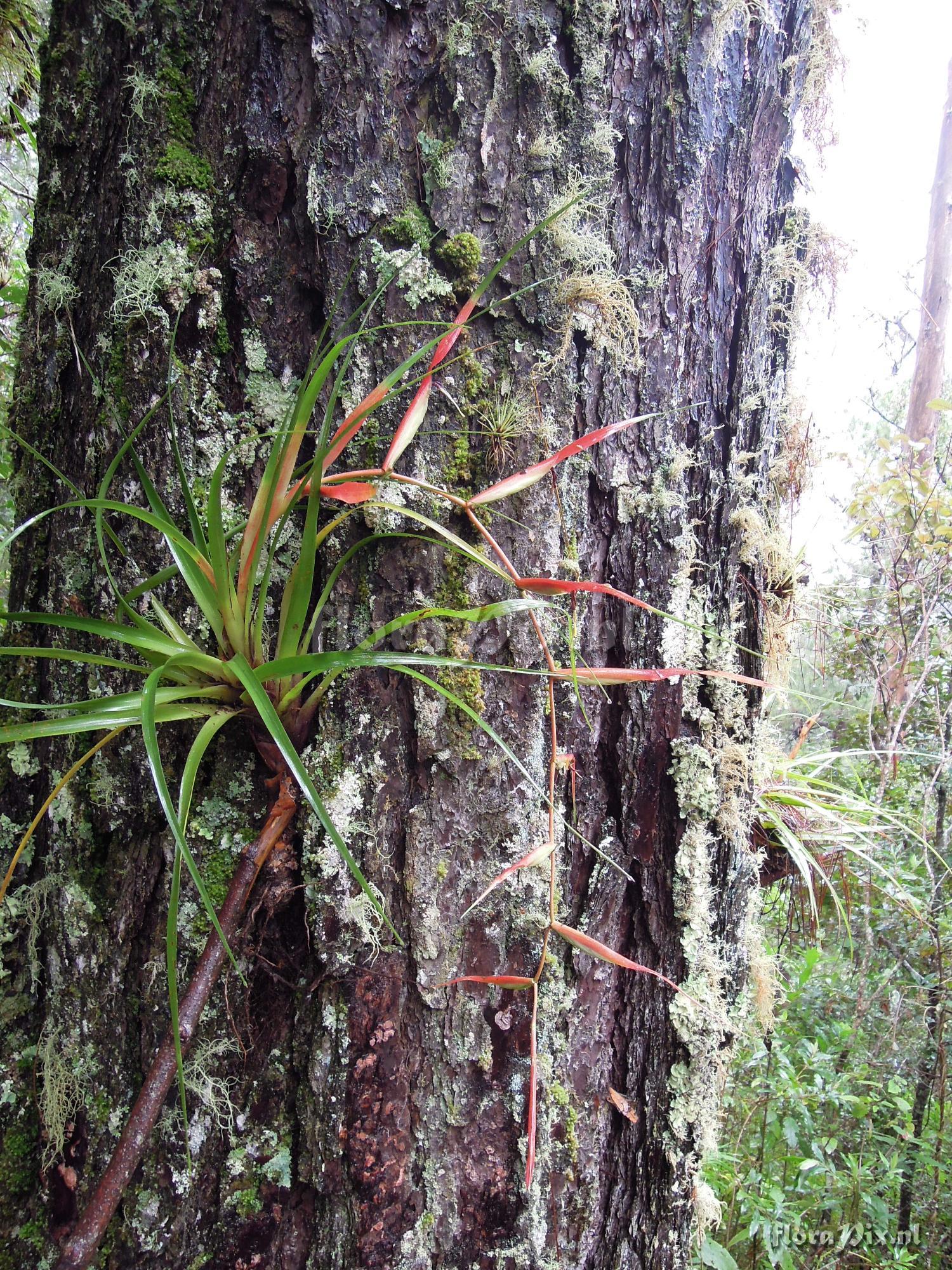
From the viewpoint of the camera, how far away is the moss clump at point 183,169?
0.81 m

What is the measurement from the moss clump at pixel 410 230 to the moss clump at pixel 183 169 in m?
0.25

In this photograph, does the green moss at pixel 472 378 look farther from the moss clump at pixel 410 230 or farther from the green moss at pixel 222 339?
the green moss at pixel 222 339

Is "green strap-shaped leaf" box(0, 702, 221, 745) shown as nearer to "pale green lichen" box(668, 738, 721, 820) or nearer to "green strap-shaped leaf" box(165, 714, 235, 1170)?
"green strap-shaped leaf" box(165, 714, 235, 1170)

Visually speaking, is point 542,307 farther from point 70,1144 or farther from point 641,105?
point 70,1144

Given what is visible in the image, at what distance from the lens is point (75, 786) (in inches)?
32.7

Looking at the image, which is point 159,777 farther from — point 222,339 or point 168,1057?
point 222,339

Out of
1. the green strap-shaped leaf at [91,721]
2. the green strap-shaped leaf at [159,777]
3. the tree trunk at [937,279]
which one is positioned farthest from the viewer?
the tree trunk at [937,279]

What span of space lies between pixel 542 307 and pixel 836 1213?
3.55m

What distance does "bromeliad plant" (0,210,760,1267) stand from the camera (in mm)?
610

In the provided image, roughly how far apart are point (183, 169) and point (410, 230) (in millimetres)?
301

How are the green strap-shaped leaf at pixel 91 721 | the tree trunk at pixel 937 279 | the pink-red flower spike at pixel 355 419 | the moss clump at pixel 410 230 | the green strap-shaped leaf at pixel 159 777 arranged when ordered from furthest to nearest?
the tree trunk at pixel 937 279
the moss clump at pixel 410 230
the pink-red flower spike at pixel 355 419
the green strap-shaped leaf at pixel 91 721
the green strap-shaped leaf at pixel 159 777

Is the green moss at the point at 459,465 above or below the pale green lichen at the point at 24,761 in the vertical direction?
above

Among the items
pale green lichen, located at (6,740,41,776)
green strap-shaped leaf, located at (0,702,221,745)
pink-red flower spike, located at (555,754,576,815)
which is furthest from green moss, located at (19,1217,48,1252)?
pink-red flower spike, located at (555,754,576,815)

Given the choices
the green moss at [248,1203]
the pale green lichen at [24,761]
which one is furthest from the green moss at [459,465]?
the green moss at [248,1203]
